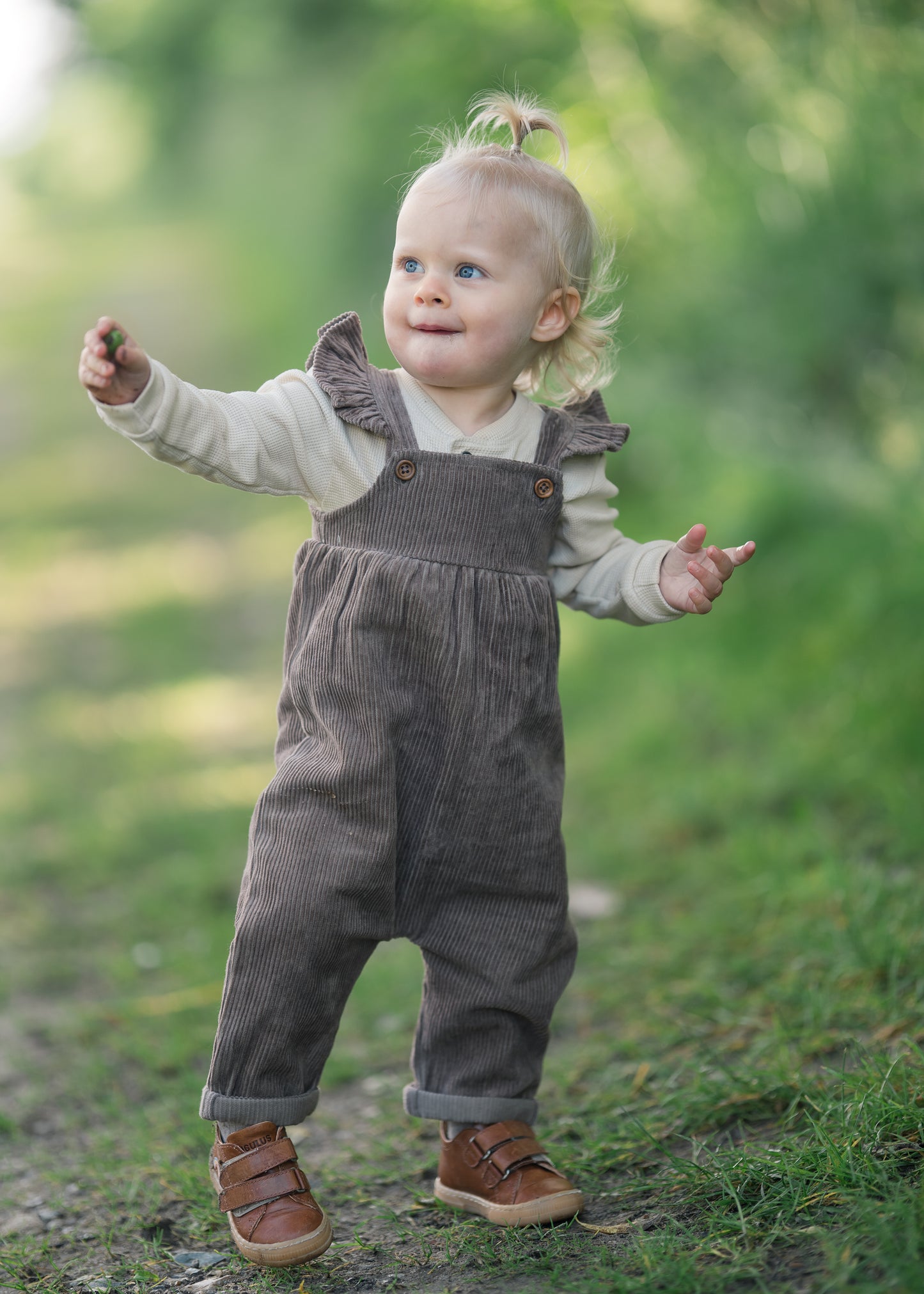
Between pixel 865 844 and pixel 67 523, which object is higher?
pixel 67 523

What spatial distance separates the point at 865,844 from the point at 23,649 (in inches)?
167

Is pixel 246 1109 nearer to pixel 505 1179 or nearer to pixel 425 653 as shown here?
pixel 505 1179

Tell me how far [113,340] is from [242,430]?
0.76 feet

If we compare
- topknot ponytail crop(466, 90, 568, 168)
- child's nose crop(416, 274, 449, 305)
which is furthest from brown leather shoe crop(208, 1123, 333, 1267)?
topknot ponytail crop(466, 90, 568, 168)

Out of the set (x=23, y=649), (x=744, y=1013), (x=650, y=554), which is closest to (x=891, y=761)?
(x=744, y=1013)

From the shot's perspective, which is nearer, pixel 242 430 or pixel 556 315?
pixel 242 430

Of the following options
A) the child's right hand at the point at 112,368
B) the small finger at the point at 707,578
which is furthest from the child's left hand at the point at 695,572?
the child's right hand at the point at 112,368

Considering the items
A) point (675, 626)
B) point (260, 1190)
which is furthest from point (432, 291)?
Result: point (675, 626)

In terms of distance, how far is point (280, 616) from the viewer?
6629mm

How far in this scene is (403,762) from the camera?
2.03 metres

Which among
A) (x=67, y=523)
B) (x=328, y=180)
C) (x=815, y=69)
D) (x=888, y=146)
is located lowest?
(x=67, y=523)

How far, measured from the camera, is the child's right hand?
1.77 metres

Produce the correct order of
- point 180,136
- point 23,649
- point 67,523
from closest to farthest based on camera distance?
point 23,649, point 67,523, point 180,136

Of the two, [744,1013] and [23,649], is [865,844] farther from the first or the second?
[23,649]
